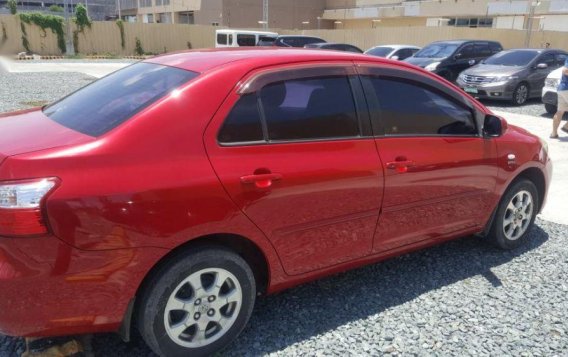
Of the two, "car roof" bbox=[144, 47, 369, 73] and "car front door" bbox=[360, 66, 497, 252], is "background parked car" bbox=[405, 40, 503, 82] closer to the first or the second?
"car front door" bbox=[360, 66, 497, 252]

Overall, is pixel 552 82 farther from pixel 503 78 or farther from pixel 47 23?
pixel 47 23

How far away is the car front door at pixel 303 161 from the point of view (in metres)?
2.56

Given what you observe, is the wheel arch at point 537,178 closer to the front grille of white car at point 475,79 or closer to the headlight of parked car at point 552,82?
the headlight of parked car at point 552,82

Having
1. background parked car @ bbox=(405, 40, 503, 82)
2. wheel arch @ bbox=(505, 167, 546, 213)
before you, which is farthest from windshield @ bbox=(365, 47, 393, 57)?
wheel arch @ bbox=(505, 167, 546, 213)

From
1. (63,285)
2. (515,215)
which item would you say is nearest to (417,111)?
(515,215)

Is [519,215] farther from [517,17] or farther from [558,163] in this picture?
[517,17]

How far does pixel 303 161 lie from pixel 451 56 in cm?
1373

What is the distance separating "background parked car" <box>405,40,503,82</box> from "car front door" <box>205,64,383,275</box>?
489 inches

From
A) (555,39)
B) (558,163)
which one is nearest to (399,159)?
(558,163)

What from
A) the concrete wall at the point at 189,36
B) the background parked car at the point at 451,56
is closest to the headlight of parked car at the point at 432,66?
the background parked car at the point at 451,56

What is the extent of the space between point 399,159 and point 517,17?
4169 cm

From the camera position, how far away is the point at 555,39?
31.6m

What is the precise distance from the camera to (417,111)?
11.1ft

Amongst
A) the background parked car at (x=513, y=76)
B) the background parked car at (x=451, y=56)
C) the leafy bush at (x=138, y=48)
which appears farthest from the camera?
the leafy bush at (x=138, y=48)
